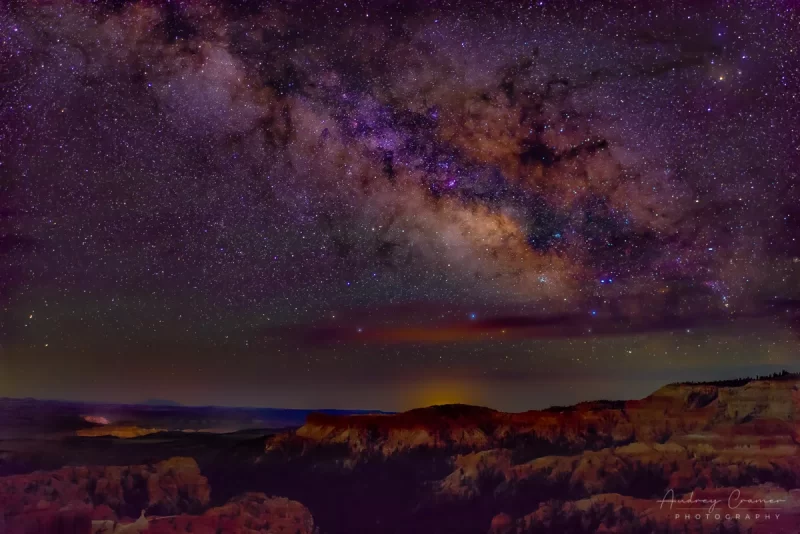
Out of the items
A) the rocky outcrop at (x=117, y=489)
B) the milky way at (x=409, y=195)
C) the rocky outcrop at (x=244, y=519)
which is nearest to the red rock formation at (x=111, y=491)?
the rocky outcrop at (x=117, y=489)

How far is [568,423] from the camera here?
6988 mm

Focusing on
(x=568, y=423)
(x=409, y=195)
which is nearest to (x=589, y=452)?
(x=568, y=423)

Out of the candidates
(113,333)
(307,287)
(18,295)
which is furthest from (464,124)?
(18,295)

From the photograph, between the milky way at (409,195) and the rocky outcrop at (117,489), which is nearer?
the rocky outcrop at (117,489)

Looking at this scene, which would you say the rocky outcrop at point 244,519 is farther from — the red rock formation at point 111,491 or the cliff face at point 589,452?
the cliff face at point 589,452

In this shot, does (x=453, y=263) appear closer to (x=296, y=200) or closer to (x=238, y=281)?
(x=296, y=200)

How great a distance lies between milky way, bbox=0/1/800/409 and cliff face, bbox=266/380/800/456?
195 mm

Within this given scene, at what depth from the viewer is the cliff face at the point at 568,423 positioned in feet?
22.7

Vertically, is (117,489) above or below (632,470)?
below

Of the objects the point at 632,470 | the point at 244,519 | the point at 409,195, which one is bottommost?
the point at 244,519

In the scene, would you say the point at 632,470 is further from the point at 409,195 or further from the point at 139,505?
the point at 139,505

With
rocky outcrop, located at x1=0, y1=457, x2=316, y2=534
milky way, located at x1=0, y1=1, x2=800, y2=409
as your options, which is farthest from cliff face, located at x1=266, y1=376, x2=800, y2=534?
rocky outcrop, located at x1=0, y1=457, x2=316, y2=534

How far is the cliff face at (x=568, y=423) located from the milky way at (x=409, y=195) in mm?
195

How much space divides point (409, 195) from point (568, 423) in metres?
2.51
